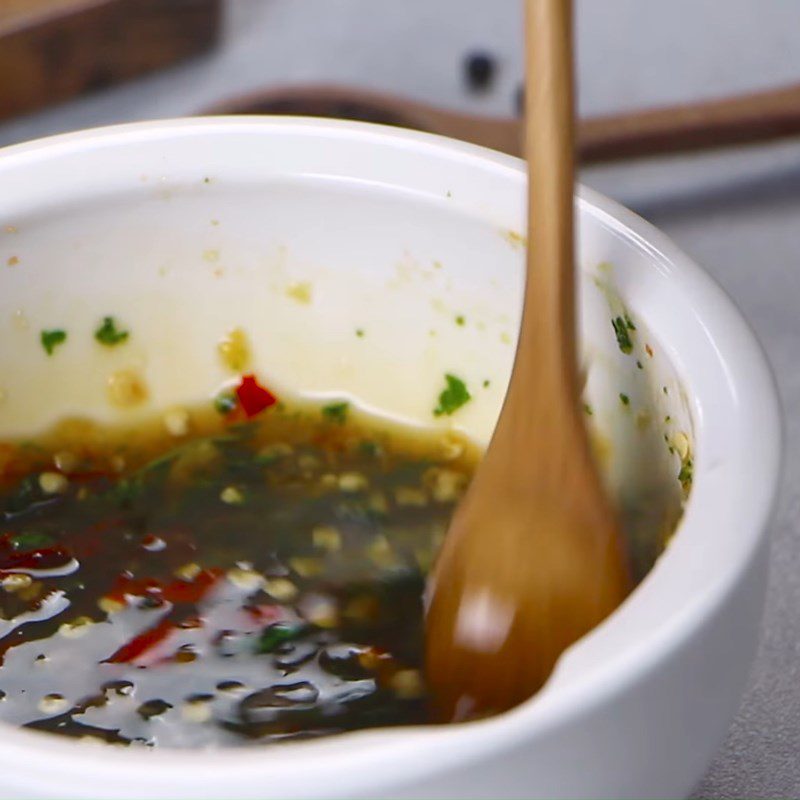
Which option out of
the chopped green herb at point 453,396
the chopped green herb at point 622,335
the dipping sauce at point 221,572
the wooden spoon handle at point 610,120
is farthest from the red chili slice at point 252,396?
the wooden spoon handle at point 610,120

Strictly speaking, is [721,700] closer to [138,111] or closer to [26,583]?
[26,583]

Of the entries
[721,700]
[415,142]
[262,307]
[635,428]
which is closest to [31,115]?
[262,307]

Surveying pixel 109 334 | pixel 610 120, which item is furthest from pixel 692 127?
pixel 109 334

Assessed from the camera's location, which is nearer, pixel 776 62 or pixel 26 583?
pixel 26 583

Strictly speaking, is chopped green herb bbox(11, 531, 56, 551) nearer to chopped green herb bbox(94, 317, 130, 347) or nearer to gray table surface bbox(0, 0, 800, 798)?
chopped green herb bbox(94, 317, 130, 347)

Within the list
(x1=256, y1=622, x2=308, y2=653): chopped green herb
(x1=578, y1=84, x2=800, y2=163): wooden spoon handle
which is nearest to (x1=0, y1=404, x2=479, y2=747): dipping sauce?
(x1=256, y1=622, x2=308, y2=653): chopped green herb

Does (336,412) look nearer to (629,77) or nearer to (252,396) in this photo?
(252,396)

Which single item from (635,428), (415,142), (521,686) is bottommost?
(521,686)
